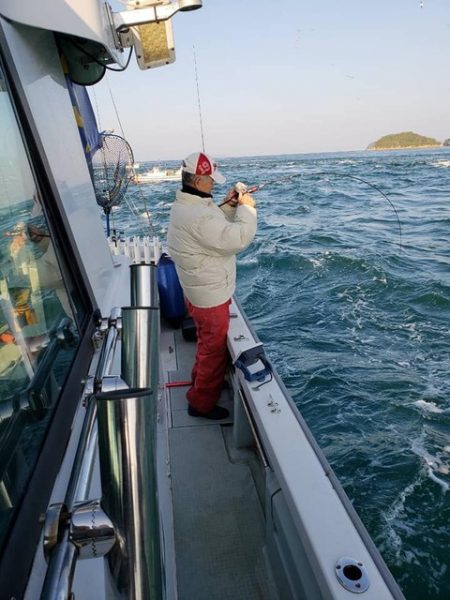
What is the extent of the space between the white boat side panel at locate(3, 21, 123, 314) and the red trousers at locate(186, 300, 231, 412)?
2.14 feet

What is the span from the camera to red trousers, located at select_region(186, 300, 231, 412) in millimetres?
3010

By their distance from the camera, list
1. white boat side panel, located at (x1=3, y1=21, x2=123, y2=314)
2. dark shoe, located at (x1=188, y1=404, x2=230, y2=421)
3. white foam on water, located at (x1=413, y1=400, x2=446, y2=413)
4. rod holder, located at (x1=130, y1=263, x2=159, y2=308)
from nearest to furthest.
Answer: rod holder, located at (x1=130, y1=263, x2=159, y2=308) < white boat side panel, located at (x1=3, y1=21, x2=123, y2=314) < dark shoe, located at (x1=188, y1=404, x2=230, y2=421) < white foam on water, located at (x1=413, y1=400, x2=446, y2=413)

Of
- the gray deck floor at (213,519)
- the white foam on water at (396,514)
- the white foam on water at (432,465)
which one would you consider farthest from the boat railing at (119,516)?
the white foam on water at (432,465)

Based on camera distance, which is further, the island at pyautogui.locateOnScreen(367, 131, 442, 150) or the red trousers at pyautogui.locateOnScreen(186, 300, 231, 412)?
the island at pyautogui.locateOnScreen(367, 131, 442, 150)

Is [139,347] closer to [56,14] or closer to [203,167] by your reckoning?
[56,14]

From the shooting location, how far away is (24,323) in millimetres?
1521

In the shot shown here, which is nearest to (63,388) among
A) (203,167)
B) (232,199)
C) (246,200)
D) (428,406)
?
(203,167)

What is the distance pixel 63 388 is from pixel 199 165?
165 centimetres

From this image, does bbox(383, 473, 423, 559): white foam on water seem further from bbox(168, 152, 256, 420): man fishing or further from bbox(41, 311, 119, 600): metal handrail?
bbox(41, 311, 119, 600): metal handrail

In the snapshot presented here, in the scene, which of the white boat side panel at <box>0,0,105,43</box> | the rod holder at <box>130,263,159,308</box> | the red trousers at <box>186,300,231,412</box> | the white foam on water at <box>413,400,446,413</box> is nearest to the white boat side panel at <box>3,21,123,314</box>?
the white boat side panel at <box>0,0,105,43</box>

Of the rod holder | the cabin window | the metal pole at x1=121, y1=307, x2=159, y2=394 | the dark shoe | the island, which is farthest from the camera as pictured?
the island

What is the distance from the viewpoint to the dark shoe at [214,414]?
3189mm

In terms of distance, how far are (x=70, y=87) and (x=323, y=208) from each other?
14.9m

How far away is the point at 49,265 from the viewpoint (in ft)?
6.50
